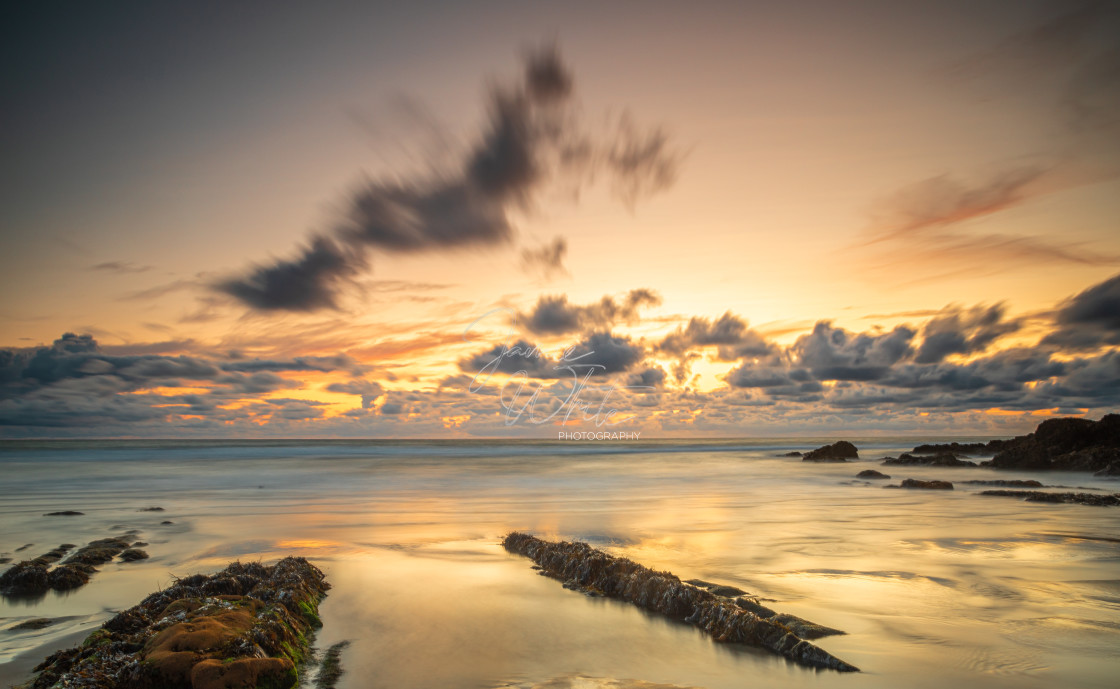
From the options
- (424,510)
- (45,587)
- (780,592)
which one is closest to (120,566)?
(45,587)

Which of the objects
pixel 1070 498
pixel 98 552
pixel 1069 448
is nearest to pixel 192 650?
pixel 98 552

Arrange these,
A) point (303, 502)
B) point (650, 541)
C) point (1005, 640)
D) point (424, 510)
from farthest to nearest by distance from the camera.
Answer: point (303, 502) → point (424, 510) → point (650, 541) → point (1005, 640)

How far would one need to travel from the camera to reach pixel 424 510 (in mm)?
17828

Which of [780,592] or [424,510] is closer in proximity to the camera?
[780,592]

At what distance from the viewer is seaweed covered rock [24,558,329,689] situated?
4035 millimetres

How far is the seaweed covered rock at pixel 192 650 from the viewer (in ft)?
13.2

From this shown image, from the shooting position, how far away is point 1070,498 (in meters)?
18.1

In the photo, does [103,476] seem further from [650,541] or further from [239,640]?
[239,640]

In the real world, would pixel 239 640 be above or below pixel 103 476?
above

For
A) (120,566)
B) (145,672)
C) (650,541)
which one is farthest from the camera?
(650,541)

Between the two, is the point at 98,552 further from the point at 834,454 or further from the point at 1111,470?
the point at 834,454

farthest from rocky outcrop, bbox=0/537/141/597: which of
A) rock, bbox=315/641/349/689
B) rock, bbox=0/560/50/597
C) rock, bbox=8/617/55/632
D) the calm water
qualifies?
rock, bbox=315/641/349/689

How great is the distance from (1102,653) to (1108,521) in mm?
11912

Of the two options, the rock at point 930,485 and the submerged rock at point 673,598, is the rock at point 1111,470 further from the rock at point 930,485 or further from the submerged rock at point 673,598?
the submerged rock at point 673,598
